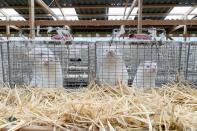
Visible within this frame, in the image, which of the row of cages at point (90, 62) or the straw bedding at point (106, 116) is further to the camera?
the row of cages at point (90, 62)

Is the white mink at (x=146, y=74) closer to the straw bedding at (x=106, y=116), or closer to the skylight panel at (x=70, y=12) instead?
the straw bedding at (x=106, y=116)

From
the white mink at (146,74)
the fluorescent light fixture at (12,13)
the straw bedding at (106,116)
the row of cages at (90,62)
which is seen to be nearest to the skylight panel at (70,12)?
the fluorescent light fixture at (12,13)

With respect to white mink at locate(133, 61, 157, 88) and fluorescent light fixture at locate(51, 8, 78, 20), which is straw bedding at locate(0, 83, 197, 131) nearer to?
white mink at locate(133, 61, 157, 88)

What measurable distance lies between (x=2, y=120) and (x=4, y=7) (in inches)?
238

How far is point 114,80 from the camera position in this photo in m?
2.08

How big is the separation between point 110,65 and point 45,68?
0.48 m

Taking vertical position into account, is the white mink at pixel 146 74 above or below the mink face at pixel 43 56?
below

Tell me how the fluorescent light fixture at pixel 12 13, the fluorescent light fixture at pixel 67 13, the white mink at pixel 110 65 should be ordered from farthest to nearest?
the fluorescent light fixture at pixel 12 13 → the fluorescent light fixture at pixel 67 13 → the white mink at pixel 110 65

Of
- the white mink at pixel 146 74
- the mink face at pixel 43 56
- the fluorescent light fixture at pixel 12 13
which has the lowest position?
the white mink at pixel 146 74

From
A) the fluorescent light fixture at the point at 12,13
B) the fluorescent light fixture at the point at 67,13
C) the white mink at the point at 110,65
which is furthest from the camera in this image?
the fluorescent light fixture at the point at 12,13

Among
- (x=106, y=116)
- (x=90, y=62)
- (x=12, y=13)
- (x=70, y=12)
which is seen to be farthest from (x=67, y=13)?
(x=106, y=116)

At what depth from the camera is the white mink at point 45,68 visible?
2160 millimetres

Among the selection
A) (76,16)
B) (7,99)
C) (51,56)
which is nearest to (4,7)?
(76,16)

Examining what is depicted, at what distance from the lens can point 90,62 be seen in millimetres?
2170
